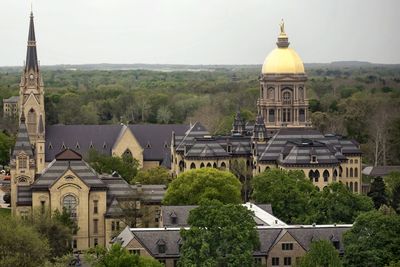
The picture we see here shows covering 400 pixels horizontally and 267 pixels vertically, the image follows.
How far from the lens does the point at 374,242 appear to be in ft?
221

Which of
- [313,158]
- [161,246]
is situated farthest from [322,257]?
[313,158]

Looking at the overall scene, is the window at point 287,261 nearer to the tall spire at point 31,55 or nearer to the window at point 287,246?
the window at point 287,246

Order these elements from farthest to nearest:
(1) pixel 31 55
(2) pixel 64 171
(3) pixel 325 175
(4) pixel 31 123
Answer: (1) pixel 31 55 → (4) pixel 31 123 → (3) pixel 325 175 → (2) pixel 64 171

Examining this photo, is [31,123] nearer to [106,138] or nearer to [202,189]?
[106,138]

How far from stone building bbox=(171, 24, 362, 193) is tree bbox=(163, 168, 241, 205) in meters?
13.7

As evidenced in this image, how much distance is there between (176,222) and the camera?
262 ft

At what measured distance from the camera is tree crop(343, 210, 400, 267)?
6650 cm

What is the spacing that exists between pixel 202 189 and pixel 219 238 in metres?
22.8

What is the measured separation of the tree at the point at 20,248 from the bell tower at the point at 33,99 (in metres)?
53.2

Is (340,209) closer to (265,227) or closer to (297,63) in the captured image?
(265,227)

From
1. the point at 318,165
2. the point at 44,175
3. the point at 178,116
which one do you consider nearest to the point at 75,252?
the point at 44,175

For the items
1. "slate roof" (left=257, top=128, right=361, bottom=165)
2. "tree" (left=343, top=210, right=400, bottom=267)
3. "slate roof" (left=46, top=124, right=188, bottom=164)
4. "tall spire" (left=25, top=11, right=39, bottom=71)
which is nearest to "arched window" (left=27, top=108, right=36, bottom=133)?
"slate roof" (left=46, top=124, right=188, bottom=164)

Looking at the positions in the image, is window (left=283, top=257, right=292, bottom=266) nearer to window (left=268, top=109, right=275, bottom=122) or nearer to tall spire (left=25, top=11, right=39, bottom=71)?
window (left=268, top=109, right=275, bottom=122)

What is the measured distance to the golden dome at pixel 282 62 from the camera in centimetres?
12088
